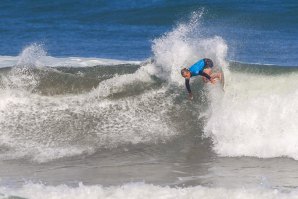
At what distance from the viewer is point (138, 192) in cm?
1005

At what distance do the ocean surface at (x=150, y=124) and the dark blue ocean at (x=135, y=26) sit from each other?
216 millimetres

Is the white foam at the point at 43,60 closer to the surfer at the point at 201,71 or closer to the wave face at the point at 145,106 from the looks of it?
the wave face at the point at 145,106

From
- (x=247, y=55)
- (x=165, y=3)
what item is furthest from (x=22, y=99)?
(x=165, y=3)

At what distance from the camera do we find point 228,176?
36.6 ft

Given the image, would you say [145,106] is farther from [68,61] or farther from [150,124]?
[68,61]

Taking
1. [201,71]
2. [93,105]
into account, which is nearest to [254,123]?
[201,71]

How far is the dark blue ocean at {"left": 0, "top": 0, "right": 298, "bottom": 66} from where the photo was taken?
2209cm

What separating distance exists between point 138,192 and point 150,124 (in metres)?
4.53

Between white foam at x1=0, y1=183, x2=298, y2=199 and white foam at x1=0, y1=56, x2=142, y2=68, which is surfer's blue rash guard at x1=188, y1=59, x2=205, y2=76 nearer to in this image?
white foam at x1=0, y1=56, x2=142, y2=68

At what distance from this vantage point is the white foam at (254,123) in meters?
12.8

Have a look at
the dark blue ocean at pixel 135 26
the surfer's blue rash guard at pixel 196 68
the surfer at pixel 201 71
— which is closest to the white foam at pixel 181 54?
the surfer at pixel 201 71

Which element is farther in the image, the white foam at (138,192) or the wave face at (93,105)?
the wave face at (93,105)

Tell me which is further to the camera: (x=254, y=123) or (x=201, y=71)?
(x=201, y=71)

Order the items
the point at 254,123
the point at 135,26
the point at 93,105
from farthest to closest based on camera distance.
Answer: the point at 135,26
the point at 93,105
the point at 254,123
